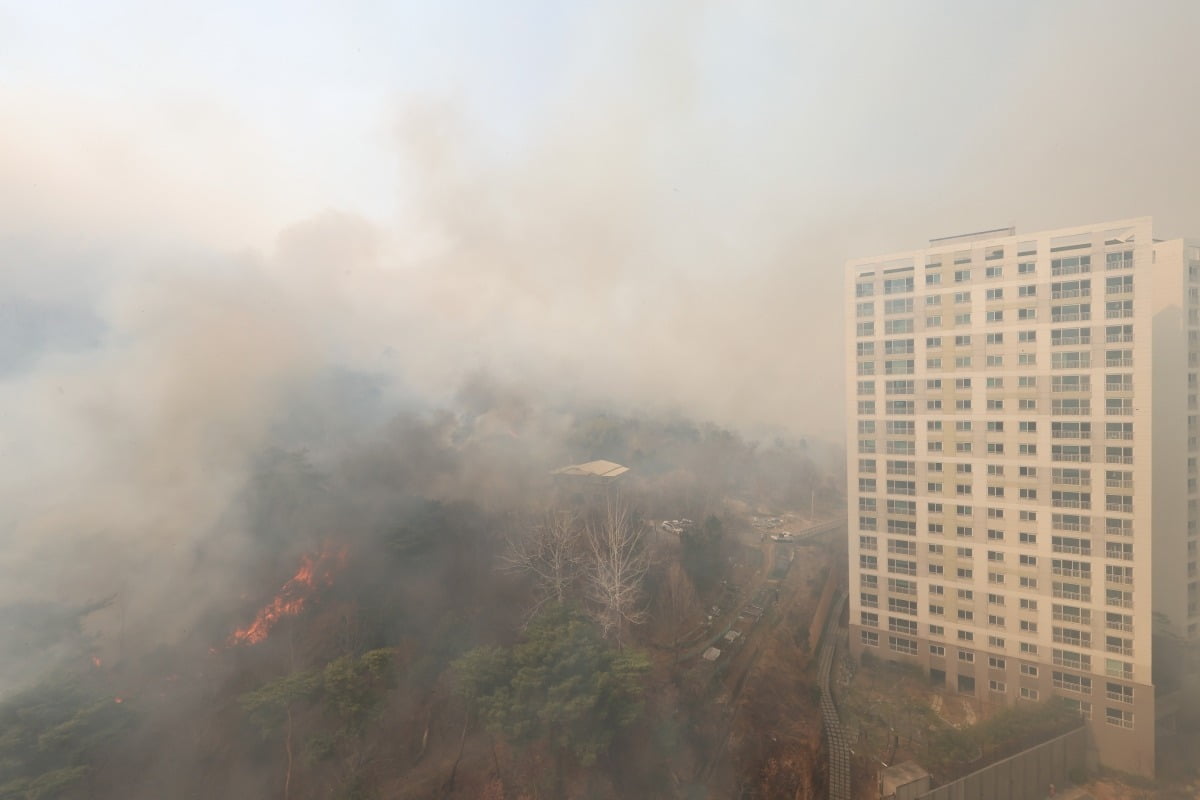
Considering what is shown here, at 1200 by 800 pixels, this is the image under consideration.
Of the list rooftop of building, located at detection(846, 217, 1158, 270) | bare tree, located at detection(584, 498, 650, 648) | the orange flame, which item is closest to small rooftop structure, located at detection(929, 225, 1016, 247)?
rooftop of building, located at detection(846, 217, 1158, 270)

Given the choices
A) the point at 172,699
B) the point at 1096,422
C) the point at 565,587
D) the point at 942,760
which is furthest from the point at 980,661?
the point at 172,699

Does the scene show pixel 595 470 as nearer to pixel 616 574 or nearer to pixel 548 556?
pixel 548 556

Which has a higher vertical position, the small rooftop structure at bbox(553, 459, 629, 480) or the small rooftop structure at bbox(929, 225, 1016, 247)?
the small rooftop structure at bbox(929, 225, 1016, 247)

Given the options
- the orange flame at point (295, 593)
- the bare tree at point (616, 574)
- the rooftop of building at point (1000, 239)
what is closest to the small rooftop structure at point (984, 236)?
the rooftop of building at point (1000, 239)

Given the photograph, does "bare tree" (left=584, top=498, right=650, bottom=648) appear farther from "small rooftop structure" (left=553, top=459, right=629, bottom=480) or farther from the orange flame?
the orange flame

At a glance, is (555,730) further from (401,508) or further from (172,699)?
(401,508)

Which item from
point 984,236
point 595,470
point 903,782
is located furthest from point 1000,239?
point 595,470
